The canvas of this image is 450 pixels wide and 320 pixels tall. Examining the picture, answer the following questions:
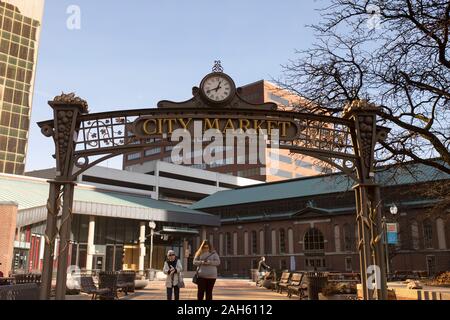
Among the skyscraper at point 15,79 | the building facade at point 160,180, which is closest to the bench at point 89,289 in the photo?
the building facade at point 160,180

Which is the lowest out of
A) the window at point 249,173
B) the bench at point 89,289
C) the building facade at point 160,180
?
the bench at point 89,289

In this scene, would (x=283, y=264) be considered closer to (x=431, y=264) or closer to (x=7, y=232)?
(x=431, y=264)

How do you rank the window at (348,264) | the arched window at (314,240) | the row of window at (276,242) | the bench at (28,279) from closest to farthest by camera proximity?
the bench at (28,279) → the window at (348,264) → the arched window at (314,240) → the row of window at (276,242)


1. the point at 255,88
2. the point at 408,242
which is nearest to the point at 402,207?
the point at 408,242

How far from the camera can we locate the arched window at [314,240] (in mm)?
51281

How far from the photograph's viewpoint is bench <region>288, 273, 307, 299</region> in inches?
668

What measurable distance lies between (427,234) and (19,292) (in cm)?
4208

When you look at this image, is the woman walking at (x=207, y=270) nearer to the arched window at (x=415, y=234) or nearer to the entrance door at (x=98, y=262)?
the entrance door at (x=98, y=262)

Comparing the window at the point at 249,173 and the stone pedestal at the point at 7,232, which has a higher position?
the window at the point at 249,173

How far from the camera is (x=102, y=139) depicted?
1126cm

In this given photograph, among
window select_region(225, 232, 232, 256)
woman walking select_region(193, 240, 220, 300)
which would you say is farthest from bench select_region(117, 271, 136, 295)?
window select_region(225, 232, 232, 256)

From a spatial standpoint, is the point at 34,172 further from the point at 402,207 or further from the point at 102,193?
the point at 402,207

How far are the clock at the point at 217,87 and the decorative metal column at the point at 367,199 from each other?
3340mm

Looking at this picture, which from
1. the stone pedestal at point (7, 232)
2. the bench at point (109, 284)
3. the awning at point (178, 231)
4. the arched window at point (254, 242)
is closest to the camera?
the bench at point (109, 284)
